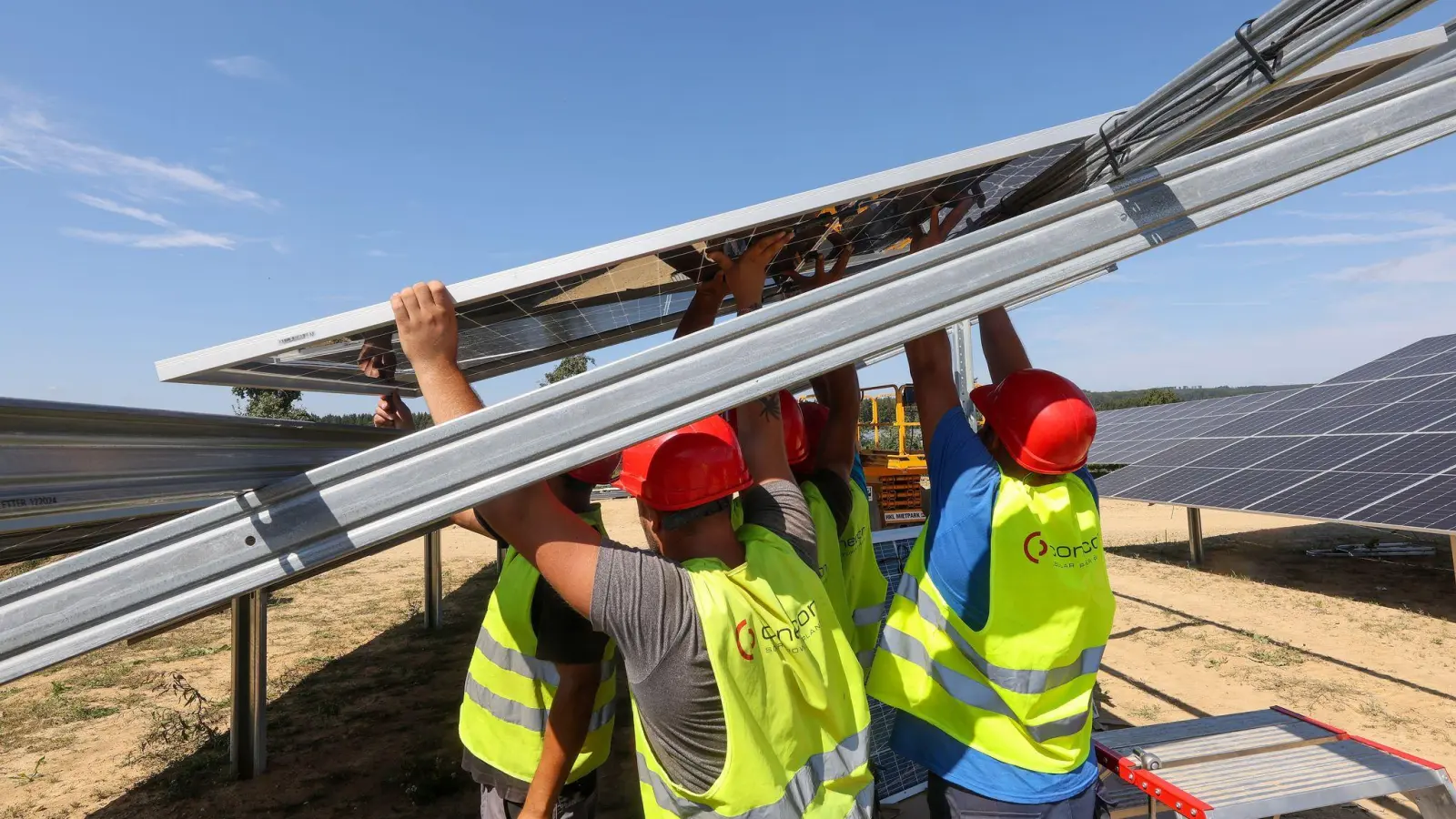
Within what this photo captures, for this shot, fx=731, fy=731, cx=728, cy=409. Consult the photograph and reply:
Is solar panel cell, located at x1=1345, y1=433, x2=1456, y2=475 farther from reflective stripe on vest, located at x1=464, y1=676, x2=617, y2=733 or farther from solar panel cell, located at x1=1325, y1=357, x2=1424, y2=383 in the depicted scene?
reflective stripe on vest, located at x1=464, y1=676, x2=617, y2=733

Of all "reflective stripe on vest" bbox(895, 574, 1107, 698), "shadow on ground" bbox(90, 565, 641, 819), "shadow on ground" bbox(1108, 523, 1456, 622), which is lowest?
"shadow on ground" bbox(1108, 523, 1456, 622)

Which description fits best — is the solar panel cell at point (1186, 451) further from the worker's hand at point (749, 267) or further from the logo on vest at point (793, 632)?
the logo on vest at point (793, 632)

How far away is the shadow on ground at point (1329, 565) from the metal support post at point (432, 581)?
40.1ft

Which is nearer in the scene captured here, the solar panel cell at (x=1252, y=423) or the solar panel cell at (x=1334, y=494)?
the solar panel cell at (x=1334, y=494)

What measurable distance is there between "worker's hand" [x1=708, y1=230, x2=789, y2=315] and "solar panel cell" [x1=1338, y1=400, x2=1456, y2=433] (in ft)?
43.1

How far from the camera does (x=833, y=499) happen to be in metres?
2.98

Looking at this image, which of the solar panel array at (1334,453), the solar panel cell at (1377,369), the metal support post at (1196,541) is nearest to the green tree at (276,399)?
the solar panel array at (1334,453)

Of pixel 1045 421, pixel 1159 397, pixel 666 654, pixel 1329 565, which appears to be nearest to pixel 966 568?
pixel 1045 421

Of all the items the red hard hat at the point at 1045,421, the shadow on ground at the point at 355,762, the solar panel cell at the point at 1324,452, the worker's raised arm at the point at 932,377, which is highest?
the worker's raised arm at the point at 932,377

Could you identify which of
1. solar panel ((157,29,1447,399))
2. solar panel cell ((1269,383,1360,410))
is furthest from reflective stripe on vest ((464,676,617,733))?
solar panel cell ((1269,383,1360,410))

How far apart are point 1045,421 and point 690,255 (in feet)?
3.69

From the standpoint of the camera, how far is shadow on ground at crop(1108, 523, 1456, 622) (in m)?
10.2

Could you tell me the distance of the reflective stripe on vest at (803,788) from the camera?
5.60 feet

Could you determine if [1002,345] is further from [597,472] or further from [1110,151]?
[597,472]
